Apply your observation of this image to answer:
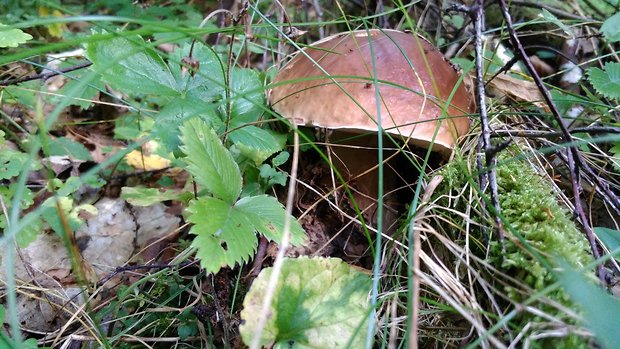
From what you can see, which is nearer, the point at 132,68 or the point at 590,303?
the point at 590,303

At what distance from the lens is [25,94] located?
6.48 ft

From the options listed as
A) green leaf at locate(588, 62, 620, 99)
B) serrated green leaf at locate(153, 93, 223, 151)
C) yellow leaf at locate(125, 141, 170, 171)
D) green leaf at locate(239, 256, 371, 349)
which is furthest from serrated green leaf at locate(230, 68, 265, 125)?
green leaf at locate(588, 62, 620, 99)

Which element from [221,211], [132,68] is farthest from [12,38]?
[221,211]

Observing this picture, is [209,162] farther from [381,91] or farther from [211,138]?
[381,91]

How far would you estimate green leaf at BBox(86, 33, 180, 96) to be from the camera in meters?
1.28

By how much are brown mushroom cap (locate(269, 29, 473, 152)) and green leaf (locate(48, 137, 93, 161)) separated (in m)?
1.02

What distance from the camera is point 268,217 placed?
1145mm

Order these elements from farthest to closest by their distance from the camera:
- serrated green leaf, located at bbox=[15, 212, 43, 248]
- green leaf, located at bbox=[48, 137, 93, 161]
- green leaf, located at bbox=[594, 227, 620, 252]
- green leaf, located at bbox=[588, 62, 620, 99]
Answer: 1. green leaf, located at bbox=[48, 137, 93, 161]
2. green leaf, located at bbox=[588, 62, 620, 99]
3. serrated green leaf, located at bbox=[15, 212, 43, 248]
4. green leaf, located at bbox=[594, 227, 620, 252]

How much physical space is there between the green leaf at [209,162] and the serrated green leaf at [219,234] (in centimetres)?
4

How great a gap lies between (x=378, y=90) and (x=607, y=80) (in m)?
0.99

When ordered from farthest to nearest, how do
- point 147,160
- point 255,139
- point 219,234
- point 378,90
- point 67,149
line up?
point 147,160, point 67,149, point 255,139, point 378,90, point 219,234

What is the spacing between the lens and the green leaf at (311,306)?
39.9 inches

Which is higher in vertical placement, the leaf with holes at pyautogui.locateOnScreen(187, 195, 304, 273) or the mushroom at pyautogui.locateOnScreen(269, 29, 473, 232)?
the mushroom at pyautogui.locateOnScreen(269, 29, 473, 232)

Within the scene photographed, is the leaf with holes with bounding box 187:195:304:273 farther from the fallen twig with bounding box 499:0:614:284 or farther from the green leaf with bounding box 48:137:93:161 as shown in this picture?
the green leaf with bounding box 48:137:93:161
